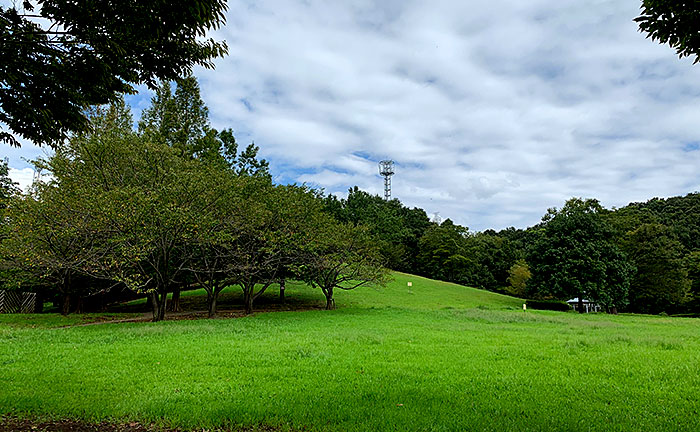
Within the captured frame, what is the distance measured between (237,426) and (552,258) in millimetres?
33259

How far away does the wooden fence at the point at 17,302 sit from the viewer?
2317 cm

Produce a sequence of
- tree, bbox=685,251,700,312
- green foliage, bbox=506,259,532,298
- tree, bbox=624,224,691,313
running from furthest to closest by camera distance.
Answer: green foliage, bbox=506,259,532,298 → tree, bbox=685,251,700,312 → tree, bbox=624,224,691,313

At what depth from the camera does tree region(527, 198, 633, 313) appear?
100 feet

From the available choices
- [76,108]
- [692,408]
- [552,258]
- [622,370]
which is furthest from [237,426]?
[552,258]

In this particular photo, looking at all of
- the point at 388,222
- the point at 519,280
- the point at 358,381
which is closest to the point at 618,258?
the point at 519,280

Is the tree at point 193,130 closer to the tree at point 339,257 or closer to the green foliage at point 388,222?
the tree at point 339,257

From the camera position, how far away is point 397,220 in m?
67.4

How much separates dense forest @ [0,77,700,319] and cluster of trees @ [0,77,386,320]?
0.24 ft

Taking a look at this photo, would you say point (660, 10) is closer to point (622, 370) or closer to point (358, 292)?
point (622, 370)

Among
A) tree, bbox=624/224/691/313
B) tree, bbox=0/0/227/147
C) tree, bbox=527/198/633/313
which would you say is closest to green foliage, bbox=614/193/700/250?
tree, bbox=624/224/691/313

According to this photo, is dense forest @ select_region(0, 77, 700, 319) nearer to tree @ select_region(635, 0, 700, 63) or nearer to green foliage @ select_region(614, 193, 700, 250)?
green foliage @ select_region(614, 193, 700, 250)

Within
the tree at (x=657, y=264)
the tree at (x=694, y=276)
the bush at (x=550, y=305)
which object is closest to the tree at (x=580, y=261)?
the bush at (x=550, y=305)

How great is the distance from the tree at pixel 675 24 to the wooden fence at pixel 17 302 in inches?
1210

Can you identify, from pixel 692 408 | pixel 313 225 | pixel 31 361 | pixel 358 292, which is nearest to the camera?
pixel 692 408
